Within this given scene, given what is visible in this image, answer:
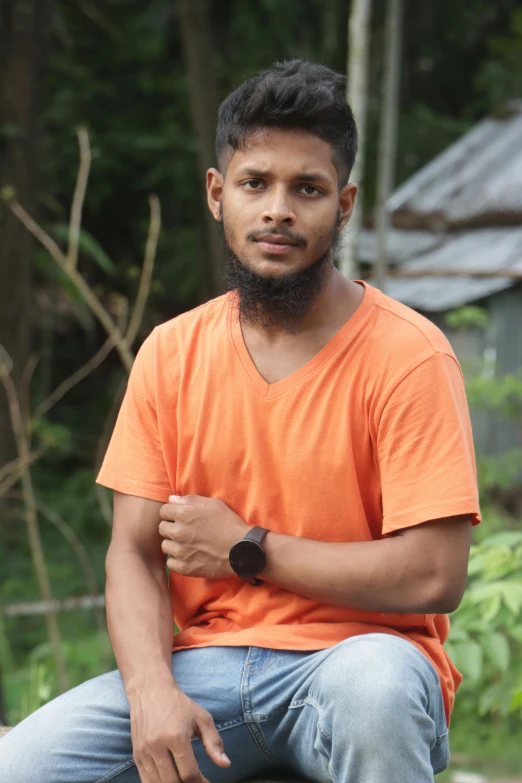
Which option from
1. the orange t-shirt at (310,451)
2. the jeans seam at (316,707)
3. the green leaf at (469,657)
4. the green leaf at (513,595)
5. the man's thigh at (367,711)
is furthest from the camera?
the green leaf at (469,657)

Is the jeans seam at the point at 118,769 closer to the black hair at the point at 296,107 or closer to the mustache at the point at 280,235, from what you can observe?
the mustache at the point at 280,235

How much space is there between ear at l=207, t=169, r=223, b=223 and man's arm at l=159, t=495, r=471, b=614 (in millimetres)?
836

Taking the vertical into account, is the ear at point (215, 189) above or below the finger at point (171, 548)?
above

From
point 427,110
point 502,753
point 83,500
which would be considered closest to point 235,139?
point 502,753

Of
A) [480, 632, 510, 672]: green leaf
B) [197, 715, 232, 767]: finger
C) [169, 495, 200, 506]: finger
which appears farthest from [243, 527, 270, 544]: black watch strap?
[480, 632, 510, 672]: green leaf

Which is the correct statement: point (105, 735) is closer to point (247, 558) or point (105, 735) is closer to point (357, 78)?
point (247, 558)

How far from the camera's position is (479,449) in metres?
9.13

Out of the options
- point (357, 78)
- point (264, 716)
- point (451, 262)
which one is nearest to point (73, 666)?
point (357, 78)

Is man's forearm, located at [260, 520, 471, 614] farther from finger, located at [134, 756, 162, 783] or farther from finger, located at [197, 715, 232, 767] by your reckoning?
finger, located at [134, 756, 162, 783]

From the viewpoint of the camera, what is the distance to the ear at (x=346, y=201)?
100 inches

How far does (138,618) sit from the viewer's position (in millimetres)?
2398

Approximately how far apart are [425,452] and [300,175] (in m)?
0.70

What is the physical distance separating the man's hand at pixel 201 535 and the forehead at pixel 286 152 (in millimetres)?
782

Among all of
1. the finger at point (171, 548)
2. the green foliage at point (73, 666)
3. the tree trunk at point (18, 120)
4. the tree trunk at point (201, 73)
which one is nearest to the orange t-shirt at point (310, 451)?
the finger at point (171, 548)
